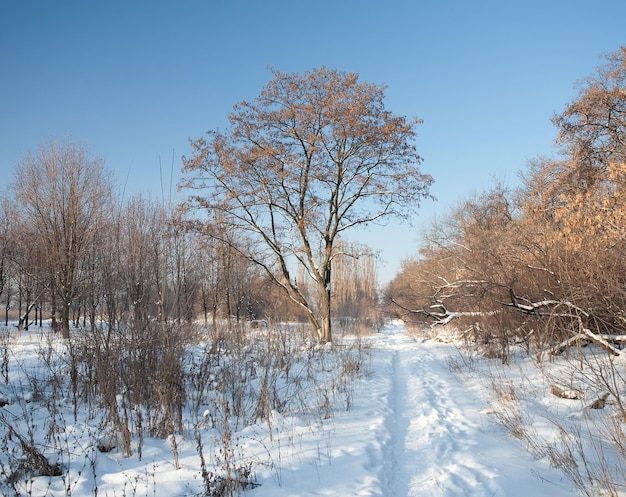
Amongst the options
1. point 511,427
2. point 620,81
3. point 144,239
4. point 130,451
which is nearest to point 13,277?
point 144,239

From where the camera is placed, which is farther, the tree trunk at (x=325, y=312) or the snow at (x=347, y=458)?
the tree trunk at (x=325, y=312)

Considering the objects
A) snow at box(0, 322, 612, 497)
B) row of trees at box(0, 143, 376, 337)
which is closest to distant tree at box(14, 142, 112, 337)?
row of trees at box(0, 143, 376, 337)

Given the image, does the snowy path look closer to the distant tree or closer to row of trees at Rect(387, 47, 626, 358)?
row of trees at Rect(387, 47, 626, 358)

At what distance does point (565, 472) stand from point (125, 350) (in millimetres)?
5654

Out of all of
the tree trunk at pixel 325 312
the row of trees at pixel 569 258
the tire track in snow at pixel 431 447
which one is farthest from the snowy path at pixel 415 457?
the tree trunk at pixel 325 312

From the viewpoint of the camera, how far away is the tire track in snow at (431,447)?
149 inches

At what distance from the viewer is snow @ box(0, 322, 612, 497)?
3621 mm

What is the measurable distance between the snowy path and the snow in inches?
0.5

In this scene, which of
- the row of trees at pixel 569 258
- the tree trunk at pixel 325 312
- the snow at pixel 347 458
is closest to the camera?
the snow at pixel 347 458

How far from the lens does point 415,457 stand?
4609 millimetres

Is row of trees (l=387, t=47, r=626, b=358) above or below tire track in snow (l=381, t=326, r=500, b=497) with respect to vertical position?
above

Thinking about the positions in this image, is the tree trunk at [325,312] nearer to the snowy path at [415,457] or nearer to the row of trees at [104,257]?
the row of trees at [104,257]

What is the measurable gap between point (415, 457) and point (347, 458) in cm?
86

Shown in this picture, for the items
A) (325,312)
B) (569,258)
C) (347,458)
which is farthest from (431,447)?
(325,312)
